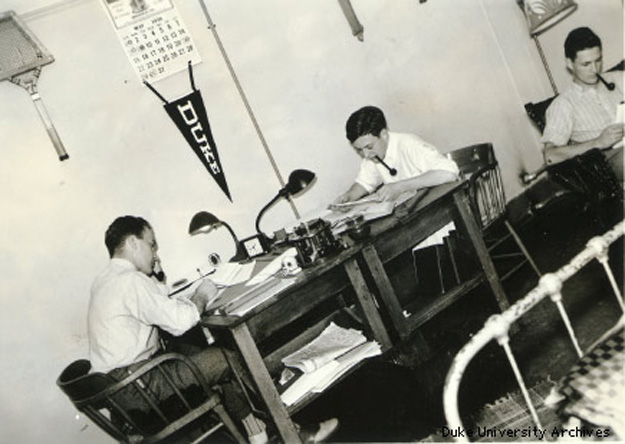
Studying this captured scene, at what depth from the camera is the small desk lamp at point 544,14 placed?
423 centimetres

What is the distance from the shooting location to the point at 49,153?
3.23 meters

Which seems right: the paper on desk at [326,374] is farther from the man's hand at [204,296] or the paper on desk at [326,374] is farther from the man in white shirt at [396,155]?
the man in white shirt at [396,155]

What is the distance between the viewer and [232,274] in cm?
288

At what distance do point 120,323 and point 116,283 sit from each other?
204 mm

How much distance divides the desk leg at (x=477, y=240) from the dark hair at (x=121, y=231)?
1789mm

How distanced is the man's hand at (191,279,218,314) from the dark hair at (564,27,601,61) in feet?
8.84

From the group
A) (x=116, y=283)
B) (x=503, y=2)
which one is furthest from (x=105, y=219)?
Answer: (x=503, y=2)

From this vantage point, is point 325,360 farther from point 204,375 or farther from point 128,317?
point 128,317

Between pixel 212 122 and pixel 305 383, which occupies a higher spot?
pixel 212 122

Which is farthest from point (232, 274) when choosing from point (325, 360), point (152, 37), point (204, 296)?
point (152, 37)

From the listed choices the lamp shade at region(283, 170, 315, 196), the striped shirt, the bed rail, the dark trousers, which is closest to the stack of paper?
the dark trousers

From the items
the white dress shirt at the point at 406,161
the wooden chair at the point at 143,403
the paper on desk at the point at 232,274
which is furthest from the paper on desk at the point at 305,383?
the white dress shirt at the point at 406,161

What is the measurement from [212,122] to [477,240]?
2088 millimetres

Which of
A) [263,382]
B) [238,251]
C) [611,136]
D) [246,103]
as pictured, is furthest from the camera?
[246,103]
